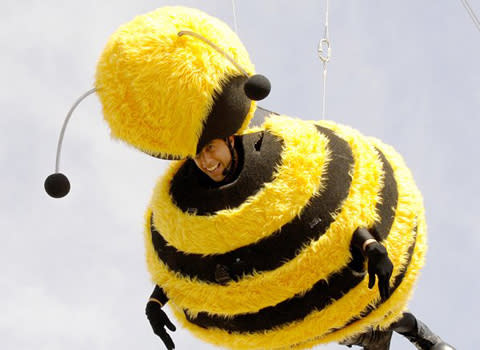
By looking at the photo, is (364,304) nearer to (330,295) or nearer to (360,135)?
(330,295)

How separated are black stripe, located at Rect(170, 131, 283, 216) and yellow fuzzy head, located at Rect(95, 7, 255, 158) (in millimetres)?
252

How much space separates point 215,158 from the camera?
360 cm

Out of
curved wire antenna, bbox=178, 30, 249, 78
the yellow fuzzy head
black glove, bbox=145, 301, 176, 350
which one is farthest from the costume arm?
curved wire antenna, bbox=178, 30, 249, 78

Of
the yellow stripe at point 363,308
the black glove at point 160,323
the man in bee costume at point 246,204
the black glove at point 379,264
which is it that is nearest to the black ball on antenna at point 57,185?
the man in bee costume at point 246,204

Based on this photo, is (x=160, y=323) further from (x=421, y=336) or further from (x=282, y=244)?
(x=421, y=336)

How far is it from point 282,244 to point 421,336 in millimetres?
1708

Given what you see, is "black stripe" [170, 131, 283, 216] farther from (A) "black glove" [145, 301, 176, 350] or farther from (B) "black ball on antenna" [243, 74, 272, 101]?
(A) "black glove" [145, 301, 176, 350]

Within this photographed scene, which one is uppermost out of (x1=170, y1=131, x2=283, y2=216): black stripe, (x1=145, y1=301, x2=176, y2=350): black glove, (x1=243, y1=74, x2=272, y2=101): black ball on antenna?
(x1=243, y1=74, x2=272, y2=101): black ball on antenna

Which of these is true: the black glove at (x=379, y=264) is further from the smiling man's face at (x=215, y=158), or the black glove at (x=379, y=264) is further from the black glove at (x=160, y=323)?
the black glove at (x=160, y=323)

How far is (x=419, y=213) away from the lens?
3.81m

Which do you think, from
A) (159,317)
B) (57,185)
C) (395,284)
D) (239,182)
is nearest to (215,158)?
(239,182)

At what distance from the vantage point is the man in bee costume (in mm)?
3326

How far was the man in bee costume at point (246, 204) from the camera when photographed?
3.33 metres

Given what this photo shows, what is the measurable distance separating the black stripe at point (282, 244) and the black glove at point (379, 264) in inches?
8.9
